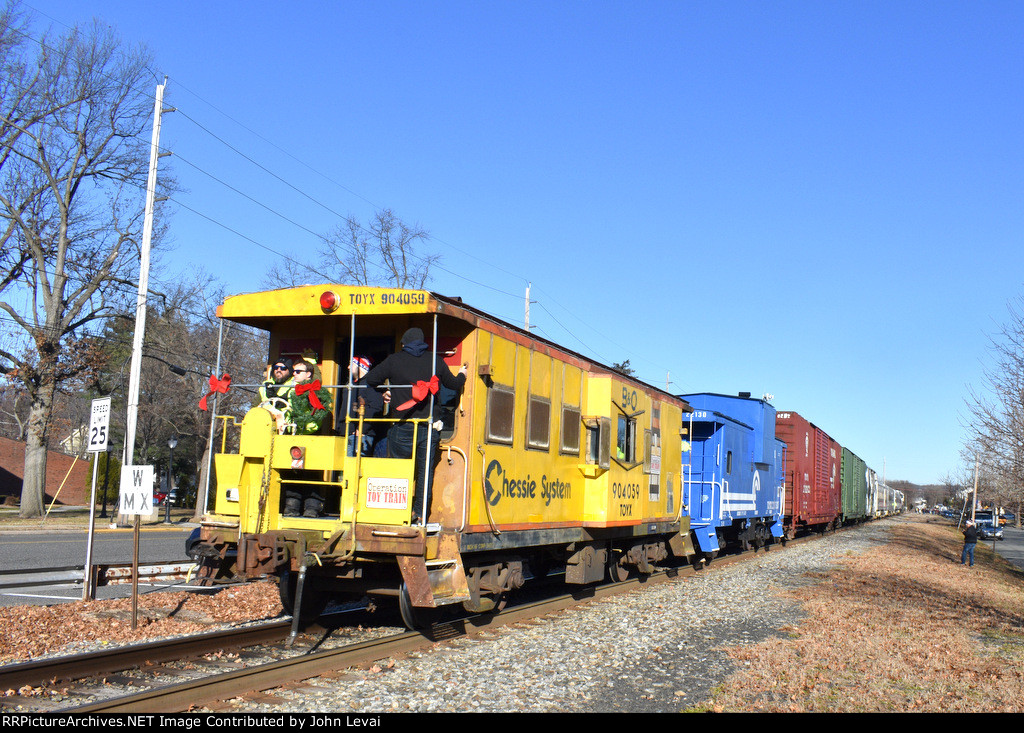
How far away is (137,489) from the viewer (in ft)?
31.6

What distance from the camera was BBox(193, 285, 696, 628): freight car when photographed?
7.64 meters

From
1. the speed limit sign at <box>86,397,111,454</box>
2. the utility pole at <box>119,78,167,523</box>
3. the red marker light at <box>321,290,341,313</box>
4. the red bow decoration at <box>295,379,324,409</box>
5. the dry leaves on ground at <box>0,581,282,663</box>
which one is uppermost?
the utility pole at <box>119,78,167,523</box>

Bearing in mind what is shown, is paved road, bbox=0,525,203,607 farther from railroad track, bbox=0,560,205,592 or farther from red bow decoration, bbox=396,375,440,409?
red bow decoration, bbox=396,375,440,409

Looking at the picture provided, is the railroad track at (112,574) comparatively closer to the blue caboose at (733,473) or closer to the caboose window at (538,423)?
the caboose window at (538,423)

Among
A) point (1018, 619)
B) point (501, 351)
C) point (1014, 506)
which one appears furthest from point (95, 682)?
point (1014, 506)

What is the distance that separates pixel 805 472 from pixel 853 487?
2158 cm

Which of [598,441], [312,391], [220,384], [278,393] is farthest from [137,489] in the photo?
[598,441]

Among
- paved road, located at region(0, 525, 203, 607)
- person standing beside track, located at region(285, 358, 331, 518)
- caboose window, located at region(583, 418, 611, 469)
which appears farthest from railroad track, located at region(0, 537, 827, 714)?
paved road, located at region(0, 525, 203, 607)

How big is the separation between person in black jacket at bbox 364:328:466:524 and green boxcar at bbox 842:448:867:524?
3860 centimetres

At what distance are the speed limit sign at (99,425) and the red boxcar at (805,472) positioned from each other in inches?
821

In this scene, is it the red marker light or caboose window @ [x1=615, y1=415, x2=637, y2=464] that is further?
caboose window @ [x1=615, y1=415, x2=637, y2=464]

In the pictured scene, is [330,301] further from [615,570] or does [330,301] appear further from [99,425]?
[615,570]

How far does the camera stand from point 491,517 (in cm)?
879

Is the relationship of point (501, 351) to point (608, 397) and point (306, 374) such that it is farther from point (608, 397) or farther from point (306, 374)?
point (608, 397)
